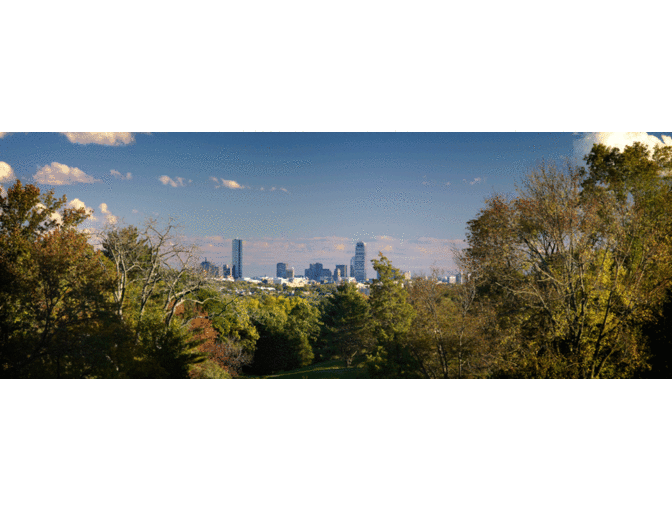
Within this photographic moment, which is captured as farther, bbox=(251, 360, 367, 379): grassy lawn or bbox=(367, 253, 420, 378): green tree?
bbox=(367, 253, 420, 378): green tree

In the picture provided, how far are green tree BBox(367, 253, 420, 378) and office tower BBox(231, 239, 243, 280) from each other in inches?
82.6

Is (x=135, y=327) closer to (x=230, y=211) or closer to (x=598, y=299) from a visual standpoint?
(x=230, y=211)

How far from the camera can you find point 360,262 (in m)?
6.80

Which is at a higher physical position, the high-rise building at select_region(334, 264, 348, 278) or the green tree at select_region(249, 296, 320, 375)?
the high-rise building at select_region(334, 264, 348, 278)

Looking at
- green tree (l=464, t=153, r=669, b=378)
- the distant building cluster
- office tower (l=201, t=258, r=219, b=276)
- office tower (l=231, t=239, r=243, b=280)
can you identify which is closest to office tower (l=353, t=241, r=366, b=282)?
the distant building cluster

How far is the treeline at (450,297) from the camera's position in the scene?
6262 mm

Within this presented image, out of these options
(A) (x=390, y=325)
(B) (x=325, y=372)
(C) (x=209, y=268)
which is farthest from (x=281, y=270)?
(A) (x=390, y=325)

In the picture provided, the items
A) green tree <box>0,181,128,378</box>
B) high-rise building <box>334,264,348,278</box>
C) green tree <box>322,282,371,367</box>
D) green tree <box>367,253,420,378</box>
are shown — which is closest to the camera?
green tree <box>0,181,128,378</box>

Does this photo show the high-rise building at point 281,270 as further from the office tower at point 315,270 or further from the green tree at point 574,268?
the green tree at point 574,268

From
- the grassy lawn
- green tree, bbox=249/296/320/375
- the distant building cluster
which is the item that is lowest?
the grassy lawn

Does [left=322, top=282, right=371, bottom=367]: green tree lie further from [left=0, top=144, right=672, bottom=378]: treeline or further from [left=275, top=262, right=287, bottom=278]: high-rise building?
[left=275, top=262, right=287, bottom=278]: high-rise building

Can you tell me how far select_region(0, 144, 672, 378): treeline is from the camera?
6.26m
